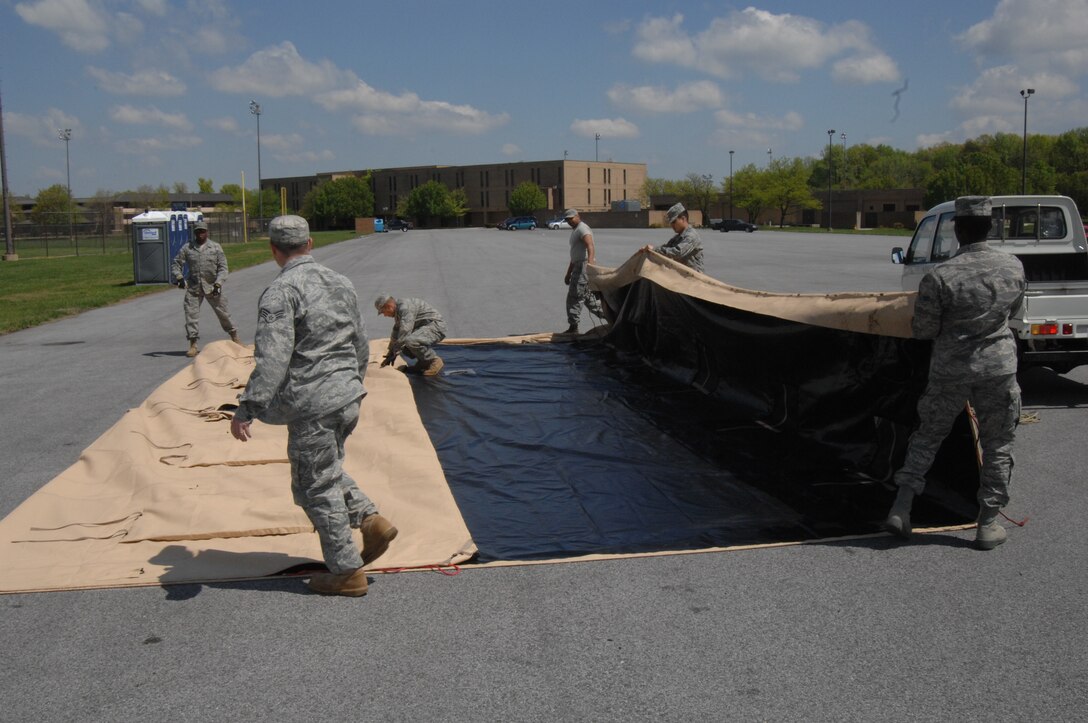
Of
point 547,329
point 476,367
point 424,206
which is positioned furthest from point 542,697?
point 424,206

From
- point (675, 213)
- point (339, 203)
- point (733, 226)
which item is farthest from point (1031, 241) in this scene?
point (339, 203)

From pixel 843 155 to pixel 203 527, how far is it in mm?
144962

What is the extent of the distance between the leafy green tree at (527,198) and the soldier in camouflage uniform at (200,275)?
120019mm

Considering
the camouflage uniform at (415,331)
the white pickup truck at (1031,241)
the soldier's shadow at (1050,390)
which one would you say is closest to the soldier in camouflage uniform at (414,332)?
the camouflage uniform at (415,331)

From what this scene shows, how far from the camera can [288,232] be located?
183 inches

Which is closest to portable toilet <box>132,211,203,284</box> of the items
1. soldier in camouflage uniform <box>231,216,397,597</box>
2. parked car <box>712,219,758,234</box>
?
soldier in camouflage uniform <box>231,216,397,597</box>

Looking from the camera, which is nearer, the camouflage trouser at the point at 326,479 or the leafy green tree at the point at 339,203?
the camouflage trouser at the point at 326,479

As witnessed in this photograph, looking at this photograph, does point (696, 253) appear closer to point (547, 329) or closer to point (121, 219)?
point (547, 329)

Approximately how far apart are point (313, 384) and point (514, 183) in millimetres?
139432

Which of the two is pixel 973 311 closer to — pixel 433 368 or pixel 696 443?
pixel 696 443

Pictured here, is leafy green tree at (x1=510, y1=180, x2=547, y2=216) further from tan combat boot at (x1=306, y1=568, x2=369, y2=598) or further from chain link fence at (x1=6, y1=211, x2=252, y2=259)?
tan combat boot at (x1=306, y1=568, x2=369, y2=598)

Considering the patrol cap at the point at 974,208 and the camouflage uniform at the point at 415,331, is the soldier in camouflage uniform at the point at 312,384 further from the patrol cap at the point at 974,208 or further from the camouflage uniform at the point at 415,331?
the camouflage uniform at the point at 415,331

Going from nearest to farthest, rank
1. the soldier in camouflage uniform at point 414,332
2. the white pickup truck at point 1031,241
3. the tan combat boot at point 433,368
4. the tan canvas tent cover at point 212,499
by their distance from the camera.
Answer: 1. the tan canvas tent cover at point 212,499
2. the white pickup truck at point 1031,241
3. the soldier in camouflage uniform at point 414,332
4. the tan combat boot at point 433,368

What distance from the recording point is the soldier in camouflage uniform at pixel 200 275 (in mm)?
12539
